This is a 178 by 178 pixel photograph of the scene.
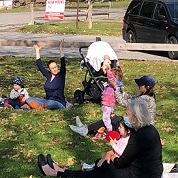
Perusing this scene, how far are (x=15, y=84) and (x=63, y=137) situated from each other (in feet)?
8.08

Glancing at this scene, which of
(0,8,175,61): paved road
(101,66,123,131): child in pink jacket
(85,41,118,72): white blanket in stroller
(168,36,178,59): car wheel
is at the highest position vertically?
Answer: (85,41,118,72): white blanket in stroller

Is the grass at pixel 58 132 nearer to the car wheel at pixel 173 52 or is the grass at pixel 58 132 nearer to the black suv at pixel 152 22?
the car wheel at pixel 173 52

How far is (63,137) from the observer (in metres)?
7.79

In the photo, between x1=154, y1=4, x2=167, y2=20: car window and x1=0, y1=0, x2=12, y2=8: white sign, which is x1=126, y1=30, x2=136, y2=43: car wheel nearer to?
x1=154, y1=4, x2=167, y2=20: car window

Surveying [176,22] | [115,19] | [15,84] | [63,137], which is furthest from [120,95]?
[115,19]

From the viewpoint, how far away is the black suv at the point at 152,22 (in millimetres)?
17641

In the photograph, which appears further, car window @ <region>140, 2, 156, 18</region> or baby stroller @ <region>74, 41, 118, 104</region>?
car window @ <region>140, 2, 156, 18</region>

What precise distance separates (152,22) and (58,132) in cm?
1148

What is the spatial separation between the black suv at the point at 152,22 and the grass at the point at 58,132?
16.0 feet

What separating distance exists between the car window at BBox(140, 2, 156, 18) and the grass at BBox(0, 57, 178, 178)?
6538 millimetres

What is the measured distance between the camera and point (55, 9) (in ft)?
94.3

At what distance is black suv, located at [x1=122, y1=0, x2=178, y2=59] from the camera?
17641mm

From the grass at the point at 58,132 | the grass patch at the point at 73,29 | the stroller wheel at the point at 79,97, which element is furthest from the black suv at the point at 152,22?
the stroller wheel at the point at 79,97

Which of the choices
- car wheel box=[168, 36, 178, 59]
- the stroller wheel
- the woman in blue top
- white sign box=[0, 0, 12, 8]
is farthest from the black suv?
white sign box=[0, 0, 12, 8]
